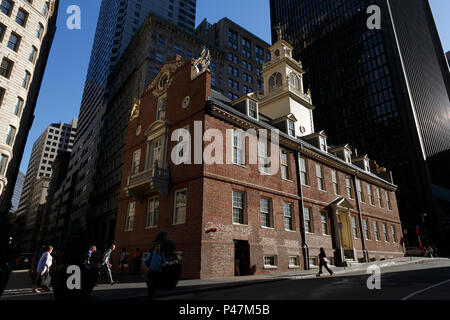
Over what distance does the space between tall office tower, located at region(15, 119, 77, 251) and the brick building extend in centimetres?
12432

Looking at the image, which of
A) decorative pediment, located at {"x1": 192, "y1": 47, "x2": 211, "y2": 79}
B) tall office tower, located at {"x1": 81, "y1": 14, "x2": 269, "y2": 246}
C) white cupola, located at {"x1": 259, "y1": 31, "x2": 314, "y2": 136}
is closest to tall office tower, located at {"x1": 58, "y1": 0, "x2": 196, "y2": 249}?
tall office tower, located at {"x1": 81, "y1": 14, "x2": 269, "y2": 246}

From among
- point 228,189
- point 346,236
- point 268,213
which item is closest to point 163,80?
point 228,189

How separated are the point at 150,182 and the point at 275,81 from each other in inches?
845

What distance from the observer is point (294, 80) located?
3309 cm

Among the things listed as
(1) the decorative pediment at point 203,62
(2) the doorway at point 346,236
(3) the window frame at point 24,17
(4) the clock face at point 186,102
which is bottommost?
(2) the doorway at point 346,236

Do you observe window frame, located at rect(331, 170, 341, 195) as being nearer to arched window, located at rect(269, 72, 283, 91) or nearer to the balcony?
arched window, located at rect(269, 72, 283, 91)

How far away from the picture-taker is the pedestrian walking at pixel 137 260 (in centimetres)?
1872

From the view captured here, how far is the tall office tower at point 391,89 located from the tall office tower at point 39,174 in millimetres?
117324

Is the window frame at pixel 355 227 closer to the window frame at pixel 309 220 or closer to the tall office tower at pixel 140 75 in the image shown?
the window frame at pixel 309 220

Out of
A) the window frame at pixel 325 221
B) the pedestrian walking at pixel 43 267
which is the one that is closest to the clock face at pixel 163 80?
the pedestrian walking at pixel 43 267

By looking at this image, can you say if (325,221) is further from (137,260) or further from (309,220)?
(137,260)

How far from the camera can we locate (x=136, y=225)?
2059 centimetres
